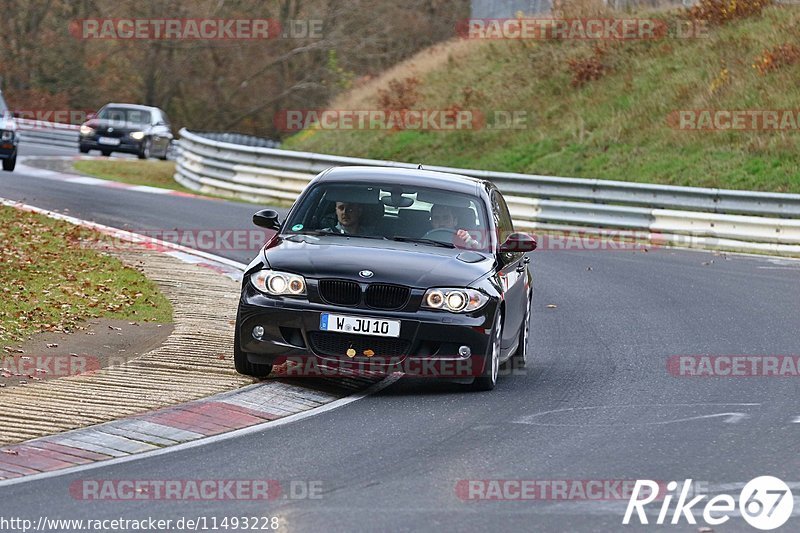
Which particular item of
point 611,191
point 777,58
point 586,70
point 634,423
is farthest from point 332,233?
point 586,70

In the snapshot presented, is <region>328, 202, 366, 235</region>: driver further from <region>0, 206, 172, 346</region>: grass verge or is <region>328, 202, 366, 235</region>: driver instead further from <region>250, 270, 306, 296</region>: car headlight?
<region>0, 206, 172, 346</region>: grass verge

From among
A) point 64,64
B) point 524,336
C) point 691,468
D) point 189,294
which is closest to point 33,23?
point 64,64

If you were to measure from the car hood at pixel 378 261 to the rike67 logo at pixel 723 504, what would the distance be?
2.85 metres

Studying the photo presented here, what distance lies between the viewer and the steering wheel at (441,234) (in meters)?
10.8

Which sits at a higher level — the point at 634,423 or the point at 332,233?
the point at 332,233

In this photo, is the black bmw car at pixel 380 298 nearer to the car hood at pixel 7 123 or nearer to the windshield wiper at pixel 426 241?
the windshield wiper at pixel 426 241

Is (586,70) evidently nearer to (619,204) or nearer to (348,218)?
(619,204)

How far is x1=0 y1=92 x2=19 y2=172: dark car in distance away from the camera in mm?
28156

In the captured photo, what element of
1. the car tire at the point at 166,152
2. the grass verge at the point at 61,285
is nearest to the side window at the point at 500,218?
the grass verge at the point at 61,285

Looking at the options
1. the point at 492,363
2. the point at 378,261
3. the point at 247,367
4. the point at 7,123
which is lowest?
the point at 247,367

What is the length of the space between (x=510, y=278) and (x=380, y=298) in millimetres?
1531

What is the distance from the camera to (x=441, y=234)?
35.5 ft
